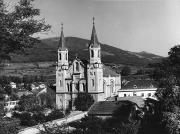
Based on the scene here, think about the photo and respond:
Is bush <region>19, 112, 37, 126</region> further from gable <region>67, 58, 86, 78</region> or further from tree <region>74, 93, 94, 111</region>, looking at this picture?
gable <region>67, 58, 86, 78</region>

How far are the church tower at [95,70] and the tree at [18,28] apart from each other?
59.2m

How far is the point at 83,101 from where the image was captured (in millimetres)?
72062

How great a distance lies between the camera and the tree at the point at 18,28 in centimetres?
1477

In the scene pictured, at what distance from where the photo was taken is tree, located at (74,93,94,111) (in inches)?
2783

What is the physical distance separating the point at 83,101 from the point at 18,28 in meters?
57.6

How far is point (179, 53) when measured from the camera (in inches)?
1436

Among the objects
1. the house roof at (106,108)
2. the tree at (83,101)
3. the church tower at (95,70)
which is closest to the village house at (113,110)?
the house roof at (106,108)

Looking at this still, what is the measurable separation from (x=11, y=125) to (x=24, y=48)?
3787 mm

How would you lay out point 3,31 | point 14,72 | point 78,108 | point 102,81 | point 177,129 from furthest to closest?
point 14,72, point 102,81, point 78,108, point 177,129, point 3,31

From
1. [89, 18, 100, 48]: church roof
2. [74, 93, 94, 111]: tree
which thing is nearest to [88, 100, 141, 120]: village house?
[74, 93, 94, 111]: tree

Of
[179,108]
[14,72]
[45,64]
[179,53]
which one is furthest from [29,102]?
[45,64]

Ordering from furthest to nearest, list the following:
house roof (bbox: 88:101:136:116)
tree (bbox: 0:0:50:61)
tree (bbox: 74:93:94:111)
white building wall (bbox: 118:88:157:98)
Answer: white building wall (bbox: 118:88:157:98)
tree (bbox: 74:93:94:111)
house roof (bbox: 88:101:136:116)
tree (bbox: 0:0:50:61)

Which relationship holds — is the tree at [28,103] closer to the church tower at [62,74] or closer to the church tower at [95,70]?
the church tower at [62,74]

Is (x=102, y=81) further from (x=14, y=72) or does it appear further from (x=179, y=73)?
(x=14, y=72)
